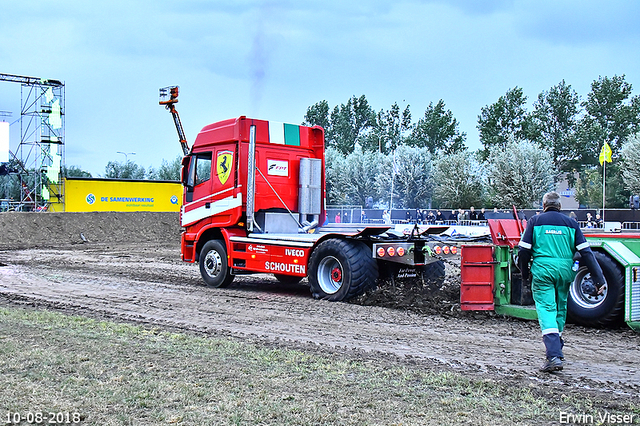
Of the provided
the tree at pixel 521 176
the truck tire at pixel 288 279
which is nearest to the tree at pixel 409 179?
the tree at pixel 521 176

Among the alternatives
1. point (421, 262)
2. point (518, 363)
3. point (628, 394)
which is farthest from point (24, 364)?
point (421, 262)

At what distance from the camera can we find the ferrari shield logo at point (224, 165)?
12387 mm

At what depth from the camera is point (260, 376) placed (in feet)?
17.7

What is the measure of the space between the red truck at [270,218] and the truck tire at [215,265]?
2 centimetres

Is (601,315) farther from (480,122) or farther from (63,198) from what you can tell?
(480,122)

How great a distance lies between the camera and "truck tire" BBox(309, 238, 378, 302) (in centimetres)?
1009

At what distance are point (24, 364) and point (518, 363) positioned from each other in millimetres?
4603

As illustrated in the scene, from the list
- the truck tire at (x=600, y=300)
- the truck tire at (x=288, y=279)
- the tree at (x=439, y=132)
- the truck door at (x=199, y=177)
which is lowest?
the truck tire at (x=288, y=279)

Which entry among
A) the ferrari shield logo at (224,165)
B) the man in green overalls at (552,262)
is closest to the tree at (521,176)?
the ferrari shield logo at (224,165)

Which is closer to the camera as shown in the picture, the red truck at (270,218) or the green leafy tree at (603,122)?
the red truck at (270,218)

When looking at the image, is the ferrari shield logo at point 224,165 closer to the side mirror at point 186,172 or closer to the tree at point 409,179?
the side mirror at point 186,172

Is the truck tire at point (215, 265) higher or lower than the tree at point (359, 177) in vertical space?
lower

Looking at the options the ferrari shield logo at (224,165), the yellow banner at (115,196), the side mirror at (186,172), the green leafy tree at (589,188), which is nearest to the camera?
the ferrari shield logo at (224,165)

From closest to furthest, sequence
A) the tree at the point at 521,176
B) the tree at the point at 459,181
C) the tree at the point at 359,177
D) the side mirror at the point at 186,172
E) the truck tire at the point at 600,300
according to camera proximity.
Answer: the truck tire at the point at 600,300 → the side mirror at the point at 186,172 → the tree at the point at 521,176 → the tree at the point at 459,181 → the tree at the point at 359,177
